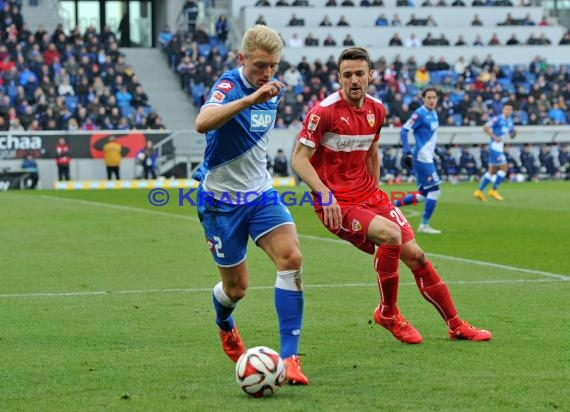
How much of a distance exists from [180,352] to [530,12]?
4799 cm

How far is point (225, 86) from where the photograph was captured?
22.3ft

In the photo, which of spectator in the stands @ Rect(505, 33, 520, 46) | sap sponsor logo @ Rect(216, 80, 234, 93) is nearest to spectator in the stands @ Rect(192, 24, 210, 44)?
spectator in the stands @ Rect(505, 33, 520, 46)

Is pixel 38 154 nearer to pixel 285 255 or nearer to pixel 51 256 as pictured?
pixel 51 256

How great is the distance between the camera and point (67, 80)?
4109 cm

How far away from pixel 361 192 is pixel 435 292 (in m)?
0.94

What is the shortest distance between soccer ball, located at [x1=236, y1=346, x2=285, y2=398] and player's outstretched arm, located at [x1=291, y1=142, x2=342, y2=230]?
1.69 metres

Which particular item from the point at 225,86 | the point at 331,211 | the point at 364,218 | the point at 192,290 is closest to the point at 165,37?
the point at 192,290

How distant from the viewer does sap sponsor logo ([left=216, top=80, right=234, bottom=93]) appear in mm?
6762

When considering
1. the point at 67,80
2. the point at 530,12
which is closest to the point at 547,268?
the point at 67,80

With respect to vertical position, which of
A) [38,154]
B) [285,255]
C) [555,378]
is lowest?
[38,154]

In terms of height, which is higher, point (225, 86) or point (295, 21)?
point (225, 86)

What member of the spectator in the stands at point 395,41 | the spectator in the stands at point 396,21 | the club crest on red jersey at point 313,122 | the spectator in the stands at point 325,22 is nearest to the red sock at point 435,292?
the club crest on red jersey at point 313,122

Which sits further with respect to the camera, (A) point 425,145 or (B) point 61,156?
(B) point 61,156

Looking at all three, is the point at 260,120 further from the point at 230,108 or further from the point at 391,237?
the point at 391,237
